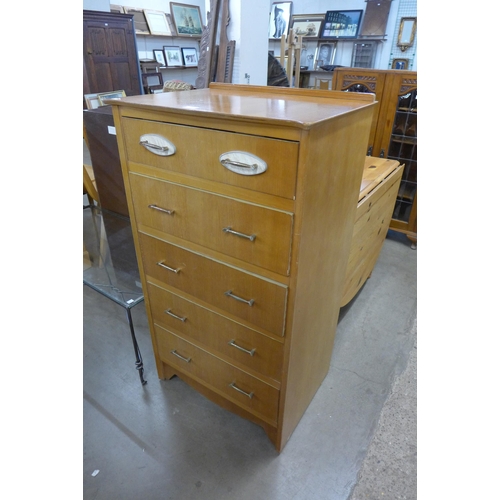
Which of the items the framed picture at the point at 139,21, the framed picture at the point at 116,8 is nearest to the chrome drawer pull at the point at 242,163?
the framed picture at the point at 116,8

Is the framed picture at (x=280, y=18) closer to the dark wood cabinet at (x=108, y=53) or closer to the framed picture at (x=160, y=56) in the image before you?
the framed picture at (x=160, y=56)

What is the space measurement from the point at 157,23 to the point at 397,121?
183 inches

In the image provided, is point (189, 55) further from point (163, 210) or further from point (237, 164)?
point (237, 164)

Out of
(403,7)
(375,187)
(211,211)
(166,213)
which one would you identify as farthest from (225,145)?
(403,7)

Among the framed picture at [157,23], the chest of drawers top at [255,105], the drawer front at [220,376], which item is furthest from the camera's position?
the framed picture at [157,23]

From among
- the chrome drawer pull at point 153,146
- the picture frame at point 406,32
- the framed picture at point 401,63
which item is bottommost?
the chrome drawer pull at point 153,146

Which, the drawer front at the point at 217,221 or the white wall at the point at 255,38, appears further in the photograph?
the white wall at the point at 255,38

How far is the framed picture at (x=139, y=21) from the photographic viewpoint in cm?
516

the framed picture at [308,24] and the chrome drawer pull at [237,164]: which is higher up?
the framed picture at [308,24]

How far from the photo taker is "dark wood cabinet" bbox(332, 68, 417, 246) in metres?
2.45

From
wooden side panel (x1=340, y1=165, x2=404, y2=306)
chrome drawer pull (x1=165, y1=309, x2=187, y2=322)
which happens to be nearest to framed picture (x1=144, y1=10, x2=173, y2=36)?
wooden side panel (x1=340, y1=165, x2=404, y2=306)

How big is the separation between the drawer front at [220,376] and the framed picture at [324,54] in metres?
5.94

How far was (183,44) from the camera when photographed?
6.07m

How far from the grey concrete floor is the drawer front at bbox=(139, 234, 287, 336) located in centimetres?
63
